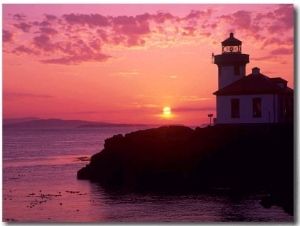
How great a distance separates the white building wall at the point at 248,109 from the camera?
388 inches

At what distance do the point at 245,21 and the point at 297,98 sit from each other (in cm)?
116

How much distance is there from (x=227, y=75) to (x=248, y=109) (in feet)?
2.56

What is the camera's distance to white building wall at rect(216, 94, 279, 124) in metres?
9.87

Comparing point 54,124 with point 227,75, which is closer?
point 54,124

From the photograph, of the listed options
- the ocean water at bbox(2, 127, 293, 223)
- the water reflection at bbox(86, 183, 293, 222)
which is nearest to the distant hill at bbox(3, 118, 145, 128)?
the ocean water at bbox(2, 127, 293, 223)

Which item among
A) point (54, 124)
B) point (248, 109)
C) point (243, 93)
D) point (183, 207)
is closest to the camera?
point (54, 124)

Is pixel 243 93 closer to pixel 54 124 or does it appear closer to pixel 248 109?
pixel 248 109

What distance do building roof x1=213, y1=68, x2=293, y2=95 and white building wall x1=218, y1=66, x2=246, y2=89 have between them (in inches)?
2.8

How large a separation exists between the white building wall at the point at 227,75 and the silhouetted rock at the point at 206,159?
2.25 ft

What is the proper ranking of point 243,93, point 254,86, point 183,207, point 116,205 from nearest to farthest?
point 116,205
point 183,207
point 254,86
point 243,93

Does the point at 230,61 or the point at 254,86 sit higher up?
the point at 230,61

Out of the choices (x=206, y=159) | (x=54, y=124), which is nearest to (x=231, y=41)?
(x=54, y=124)

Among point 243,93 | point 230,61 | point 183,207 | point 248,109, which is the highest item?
point 230,61

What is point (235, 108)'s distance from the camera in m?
11.1
